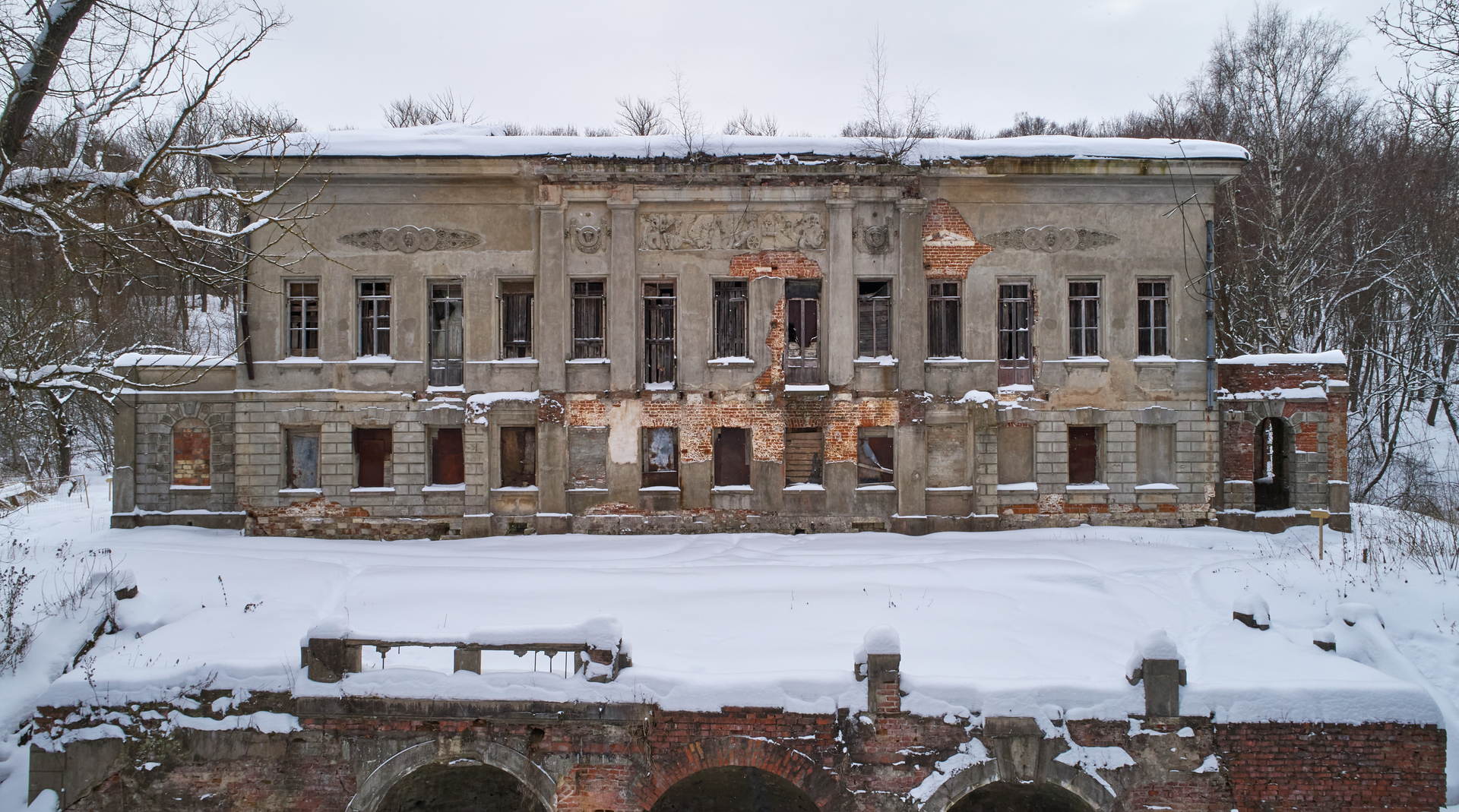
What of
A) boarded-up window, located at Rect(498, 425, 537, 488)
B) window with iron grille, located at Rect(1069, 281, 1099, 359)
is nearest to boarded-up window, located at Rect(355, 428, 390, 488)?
boarded-up window, located at Rect(498, 425, 537, 488)

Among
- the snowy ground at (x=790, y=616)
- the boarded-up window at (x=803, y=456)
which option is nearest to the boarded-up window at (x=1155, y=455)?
the snowy ground at (x=790, y=616)

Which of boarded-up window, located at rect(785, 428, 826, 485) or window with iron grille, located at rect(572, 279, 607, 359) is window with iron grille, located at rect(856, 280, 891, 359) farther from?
window with iron grille, located at rect(572, 279, 607, 359)

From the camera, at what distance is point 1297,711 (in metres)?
8.26

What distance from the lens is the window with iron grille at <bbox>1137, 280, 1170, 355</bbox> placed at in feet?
56.2

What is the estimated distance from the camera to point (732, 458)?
1722 cm

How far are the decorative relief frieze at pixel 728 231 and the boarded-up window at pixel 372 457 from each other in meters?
7.19

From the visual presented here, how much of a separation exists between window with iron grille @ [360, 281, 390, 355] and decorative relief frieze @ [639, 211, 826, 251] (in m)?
5.80

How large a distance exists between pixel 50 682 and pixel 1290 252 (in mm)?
28115

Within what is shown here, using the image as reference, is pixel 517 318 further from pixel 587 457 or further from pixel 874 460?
pixel 874 460

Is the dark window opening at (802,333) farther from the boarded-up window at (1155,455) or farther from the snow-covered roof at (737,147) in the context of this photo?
the boarded-up window at (1155,455)

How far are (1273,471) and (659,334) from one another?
1575 cm

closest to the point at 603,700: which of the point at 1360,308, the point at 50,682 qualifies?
the point at 50,682

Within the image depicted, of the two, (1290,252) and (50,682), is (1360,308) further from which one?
(50,682)

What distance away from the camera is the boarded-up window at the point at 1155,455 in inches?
672
